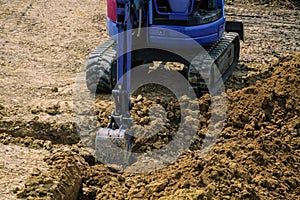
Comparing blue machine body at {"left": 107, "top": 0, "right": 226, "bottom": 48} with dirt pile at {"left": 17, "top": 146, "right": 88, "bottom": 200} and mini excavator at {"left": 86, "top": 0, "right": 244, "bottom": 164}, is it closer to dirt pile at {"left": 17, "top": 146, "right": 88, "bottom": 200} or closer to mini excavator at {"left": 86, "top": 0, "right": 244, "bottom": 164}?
mini excavator at {"left": 86, "top": 0, "right": 244, "bottom": 164}

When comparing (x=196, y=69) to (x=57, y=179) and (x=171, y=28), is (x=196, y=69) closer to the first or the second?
(x=171, y=28)

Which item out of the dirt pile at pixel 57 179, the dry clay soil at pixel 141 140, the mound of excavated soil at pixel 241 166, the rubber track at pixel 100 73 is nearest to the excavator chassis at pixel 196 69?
the rubber track at pixel 100 73

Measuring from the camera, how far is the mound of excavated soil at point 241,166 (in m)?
5.14

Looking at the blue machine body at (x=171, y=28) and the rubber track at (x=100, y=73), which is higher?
the blue machine body at (x=171, y=28)

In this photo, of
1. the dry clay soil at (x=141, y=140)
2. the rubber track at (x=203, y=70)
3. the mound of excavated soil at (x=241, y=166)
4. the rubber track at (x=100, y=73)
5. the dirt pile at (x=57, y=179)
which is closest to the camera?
the dirt pile at (x=57, y=179)

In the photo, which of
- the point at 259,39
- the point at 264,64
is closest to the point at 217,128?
the point at 264,64

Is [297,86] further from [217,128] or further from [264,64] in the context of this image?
[264,64]

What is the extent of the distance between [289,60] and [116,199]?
4454 mm

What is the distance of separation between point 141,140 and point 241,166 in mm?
1279

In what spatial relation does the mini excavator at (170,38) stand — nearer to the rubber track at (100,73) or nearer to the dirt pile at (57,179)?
the rubber track at (100,73)

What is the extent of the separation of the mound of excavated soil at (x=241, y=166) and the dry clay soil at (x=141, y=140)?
1 cm

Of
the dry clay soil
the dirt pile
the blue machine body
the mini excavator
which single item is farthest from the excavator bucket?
the blue machine body

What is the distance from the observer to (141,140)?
21.0 feet

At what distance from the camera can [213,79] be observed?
7.68 meters
